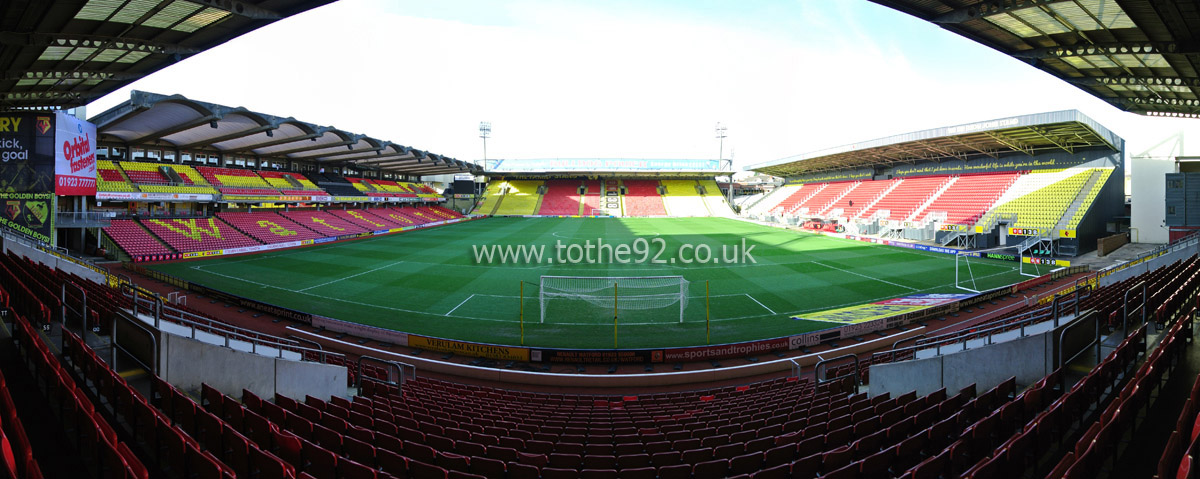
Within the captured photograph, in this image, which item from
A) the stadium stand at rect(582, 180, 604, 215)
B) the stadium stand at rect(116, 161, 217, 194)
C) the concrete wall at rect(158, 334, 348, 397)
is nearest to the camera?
the concrete wall at rect(158, 334, 348, 397)

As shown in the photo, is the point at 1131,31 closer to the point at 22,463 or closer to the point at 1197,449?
the point at 1197,449

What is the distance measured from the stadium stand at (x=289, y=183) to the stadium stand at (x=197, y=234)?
302 inches

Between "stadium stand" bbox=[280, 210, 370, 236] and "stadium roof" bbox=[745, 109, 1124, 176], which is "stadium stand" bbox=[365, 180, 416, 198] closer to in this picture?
"stadium stand" bbox=[280, 210, 370, 236]

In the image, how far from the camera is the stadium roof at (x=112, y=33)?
10.7 metres

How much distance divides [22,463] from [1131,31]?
18.8 metres

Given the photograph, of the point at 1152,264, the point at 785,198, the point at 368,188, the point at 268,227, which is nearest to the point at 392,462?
the point at 1152,264

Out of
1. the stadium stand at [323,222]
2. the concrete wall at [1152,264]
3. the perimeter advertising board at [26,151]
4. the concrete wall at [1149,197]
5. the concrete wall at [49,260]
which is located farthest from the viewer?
the stadium stand at [323,222]

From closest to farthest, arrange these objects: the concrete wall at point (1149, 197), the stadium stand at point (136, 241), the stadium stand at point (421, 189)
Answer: the concrete wall at point (1149, 197)
the stadium stand at point (136, 241)
the stadium stand at point (421, 189)

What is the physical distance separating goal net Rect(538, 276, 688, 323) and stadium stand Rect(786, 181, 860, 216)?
41.3 metres

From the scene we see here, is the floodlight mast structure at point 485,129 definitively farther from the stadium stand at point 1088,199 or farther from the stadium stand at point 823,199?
the stadium stand at point 1088,199

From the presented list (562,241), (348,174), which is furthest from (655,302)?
(348,174)

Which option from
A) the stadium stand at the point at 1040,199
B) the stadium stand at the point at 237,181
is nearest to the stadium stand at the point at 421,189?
the stadium stand at the point at 237,181

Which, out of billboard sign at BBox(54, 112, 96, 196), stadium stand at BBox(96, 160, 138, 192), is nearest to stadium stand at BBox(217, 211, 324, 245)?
stadium stand at BBox(96, 160, 138, 192)

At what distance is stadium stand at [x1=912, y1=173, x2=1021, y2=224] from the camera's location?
37625 millimetres
